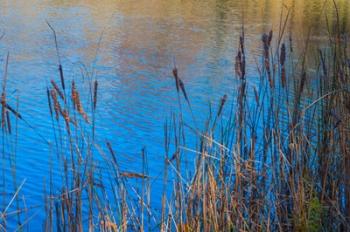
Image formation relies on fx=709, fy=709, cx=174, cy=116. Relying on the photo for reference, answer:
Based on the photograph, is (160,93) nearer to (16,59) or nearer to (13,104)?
(13,104)

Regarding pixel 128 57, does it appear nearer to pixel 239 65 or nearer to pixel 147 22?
pixel 147 22

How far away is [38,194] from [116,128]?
1.63 metres

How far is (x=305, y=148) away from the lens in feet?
9.66

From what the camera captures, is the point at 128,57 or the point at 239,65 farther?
the point at 128,57

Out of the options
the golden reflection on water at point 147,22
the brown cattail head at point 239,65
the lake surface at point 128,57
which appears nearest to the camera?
the brown cattail head at point 239,65

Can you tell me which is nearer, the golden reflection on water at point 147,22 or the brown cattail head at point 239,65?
the brown cattail head at point 239,65

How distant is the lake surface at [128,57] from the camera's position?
5.76 metres

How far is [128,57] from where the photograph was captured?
31.7ft

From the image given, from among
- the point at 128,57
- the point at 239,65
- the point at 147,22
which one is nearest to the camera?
the point at 239,65

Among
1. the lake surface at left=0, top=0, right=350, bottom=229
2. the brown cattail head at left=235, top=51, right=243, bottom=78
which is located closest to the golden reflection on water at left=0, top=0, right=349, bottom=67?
the lake surface at left=0, top=0, right=350, bottom=229

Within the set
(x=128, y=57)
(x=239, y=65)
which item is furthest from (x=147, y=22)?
(x=239, y=65)

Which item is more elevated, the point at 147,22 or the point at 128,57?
the point at 147,22

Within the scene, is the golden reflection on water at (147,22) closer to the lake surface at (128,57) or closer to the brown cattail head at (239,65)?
the lake surface at (128,57)

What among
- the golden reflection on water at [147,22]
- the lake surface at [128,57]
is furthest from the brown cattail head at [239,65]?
the golden reflection on water at [147,22]
